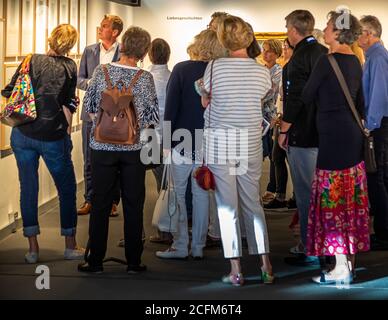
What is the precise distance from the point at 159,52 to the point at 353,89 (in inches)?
72.6

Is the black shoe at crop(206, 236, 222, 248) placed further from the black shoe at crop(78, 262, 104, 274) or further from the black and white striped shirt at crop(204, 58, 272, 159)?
the black and white striped shirt at crop(204, 58, 272, 159)

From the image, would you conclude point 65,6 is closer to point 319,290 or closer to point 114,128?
point 114,128

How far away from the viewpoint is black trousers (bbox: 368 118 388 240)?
595cm

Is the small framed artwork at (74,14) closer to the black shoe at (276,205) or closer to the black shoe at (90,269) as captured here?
the black shoe at (276,205)

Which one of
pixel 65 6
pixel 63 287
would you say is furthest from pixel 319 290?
pixel 65 6

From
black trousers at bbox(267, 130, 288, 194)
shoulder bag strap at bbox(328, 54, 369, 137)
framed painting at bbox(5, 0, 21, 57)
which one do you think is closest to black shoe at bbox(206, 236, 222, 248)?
shoulder bag strap at bbox(328, 54, 369, 137)

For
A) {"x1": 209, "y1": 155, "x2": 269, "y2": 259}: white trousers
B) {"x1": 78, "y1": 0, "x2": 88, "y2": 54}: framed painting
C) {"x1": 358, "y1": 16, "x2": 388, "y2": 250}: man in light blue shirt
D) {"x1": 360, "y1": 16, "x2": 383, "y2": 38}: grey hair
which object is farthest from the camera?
{"x1": 78, "y1": 0, "x2": 88, "y2": 54}: framed painting

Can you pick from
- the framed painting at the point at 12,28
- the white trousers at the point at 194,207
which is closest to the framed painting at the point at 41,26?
the framed painting at the point at 12,28

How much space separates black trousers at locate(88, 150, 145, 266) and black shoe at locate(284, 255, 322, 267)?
106 cm

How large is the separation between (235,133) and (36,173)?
1476 mm

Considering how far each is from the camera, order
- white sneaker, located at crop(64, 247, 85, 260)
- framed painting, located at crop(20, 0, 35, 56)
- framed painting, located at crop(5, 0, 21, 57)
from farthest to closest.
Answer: framed painting, located at crop(20, 0, 35, 56) → framed painting, located at crop(5, 0, 21, 57) → white sneaker, located at crop(64, 247, 85, 260)

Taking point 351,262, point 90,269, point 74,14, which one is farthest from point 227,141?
point 74,14

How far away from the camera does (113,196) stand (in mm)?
4957
